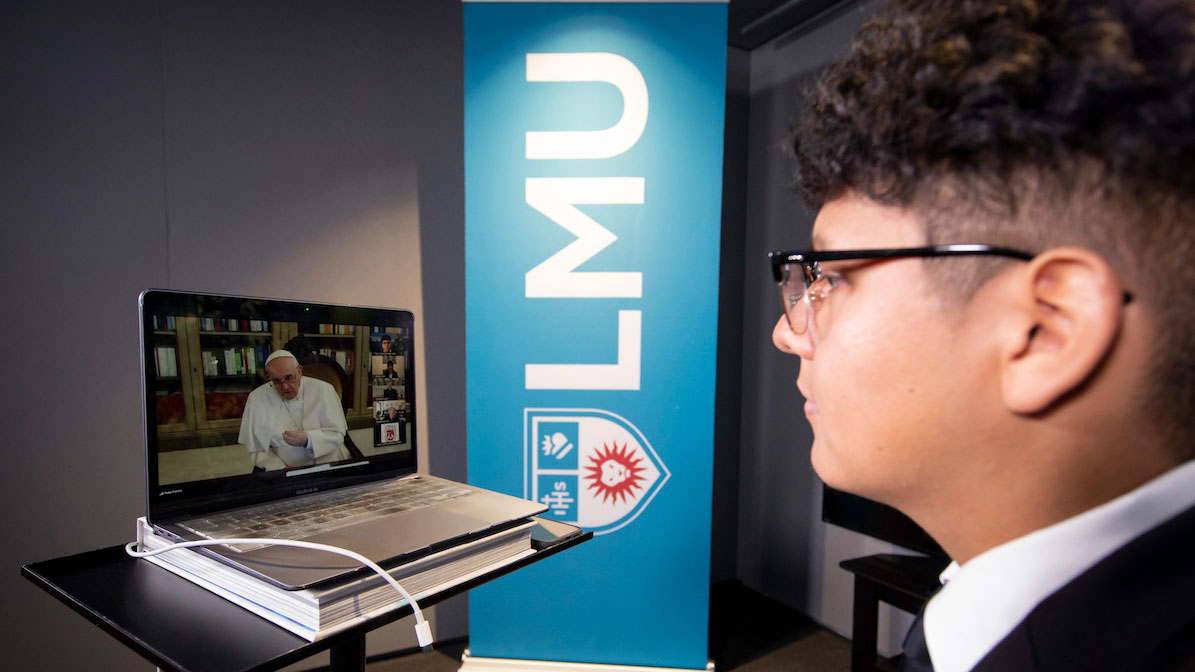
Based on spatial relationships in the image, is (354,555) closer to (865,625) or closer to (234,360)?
(234,360)

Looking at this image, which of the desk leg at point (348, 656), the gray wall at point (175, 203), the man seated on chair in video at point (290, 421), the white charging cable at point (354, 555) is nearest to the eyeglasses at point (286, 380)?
the man seated on chair in video at point (290, 421)

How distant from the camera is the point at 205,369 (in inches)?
33.2

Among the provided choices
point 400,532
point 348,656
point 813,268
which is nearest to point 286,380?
point 400,532

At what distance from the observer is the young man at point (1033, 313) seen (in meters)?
0.48

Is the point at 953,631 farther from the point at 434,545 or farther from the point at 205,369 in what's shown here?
the point at 205,369

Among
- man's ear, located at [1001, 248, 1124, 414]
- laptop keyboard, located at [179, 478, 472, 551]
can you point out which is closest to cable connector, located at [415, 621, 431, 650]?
laptop keyboard, located at [179, 478, 472, 551]

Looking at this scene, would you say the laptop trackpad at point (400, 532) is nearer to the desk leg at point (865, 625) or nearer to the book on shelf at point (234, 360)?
the book on shelf at point (234, 360)

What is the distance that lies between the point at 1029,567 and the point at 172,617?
0.93 meters

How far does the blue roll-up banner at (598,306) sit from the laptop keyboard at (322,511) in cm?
115

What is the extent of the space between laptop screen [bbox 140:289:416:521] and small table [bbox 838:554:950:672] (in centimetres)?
Result: 177

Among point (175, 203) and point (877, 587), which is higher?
point (175, 203)

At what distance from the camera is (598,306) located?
2.22 metres

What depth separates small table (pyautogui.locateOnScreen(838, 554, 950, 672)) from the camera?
6.67ft

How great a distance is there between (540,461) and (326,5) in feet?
6.86
